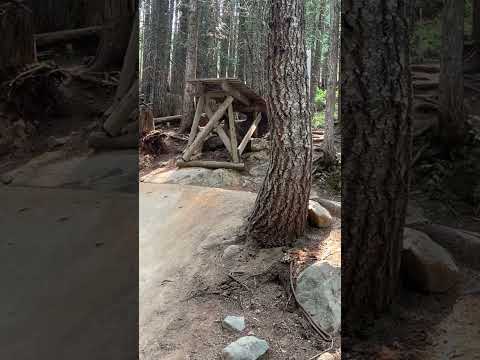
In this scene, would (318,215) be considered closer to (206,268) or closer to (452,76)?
(206,268)

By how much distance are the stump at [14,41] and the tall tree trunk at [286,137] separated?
1.89 feet

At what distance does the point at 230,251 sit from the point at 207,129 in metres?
0.32

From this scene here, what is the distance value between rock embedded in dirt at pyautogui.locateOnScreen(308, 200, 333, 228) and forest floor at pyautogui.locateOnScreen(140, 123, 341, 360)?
0.03m

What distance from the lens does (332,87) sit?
2.80 feet

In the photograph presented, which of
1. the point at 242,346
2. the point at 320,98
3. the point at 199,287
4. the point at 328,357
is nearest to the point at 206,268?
the point at 199,287

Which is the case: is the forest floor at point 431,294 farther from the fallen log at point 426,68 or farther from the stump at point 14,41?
the stump at point 14,41

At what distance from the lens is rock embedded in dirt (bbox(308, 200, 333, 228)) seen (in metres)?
0.90

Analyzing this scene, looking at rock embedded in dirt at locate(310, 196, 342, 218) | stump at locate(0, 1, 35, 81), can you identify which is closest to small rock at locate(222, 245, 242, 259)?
rock embedded in dirt at locate(310, 196, 342, 218)

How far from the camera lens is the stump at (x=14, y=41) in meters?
0.68

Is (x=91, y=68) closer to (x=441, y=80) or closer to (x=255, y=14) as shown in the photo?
(x=255, y=14)

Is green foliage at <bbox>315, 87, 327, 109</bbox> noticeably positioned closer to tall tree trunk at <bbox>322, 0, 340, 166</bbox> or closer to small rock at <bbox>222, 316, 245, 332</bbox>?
tall tree trunk at <bbox>322, 0, 340, 166</bbox>

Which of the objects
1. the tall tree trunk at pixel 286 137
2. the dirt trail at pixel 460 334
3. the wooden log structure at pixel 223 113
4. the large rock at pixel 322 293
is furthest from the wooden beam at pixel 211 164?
the dirt trail at pixel 460 334

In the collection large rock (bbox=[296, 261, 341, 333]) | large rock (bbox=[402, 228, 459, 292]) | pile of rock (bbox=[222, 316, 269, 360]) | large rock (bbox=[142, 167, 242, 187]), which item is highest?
large rock (bbox=[142, 167, 242, 187])

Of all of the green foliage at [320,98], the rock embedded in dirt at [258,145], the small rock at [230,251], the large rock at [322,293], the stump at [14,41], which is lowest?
the large rock at [322,293]
